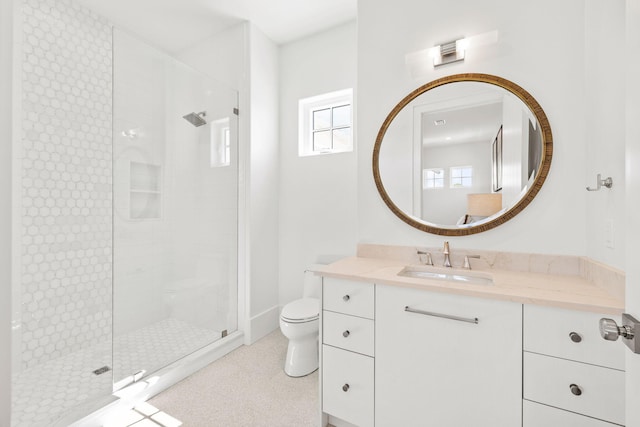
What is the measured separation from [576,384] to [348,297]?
0.91 m

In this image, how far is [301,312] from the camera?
6.73ft

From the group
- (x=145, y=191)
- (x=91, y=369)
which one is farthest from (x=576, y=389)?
(x=145, y=191)

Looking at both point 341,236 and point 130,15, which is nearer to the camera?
point 130,15

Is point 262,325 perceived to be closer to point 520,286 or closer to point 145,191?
point 145,191

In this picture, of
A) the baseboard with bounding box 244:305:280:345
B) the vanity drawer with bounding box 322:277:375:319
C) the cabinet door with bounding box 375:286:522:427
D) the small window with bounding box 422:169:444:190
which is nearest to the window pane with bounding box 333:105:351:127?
the small window with bounding box 422:169:444:190

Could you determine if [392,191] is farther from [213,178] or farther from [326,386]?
[213,178]

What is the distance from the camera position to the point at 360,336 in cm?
144

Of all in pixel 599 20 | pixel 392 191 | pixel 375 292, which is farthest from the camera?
pixel 392 191

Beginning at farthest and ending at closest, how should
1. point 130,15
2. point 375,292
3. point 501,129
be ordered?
point 130,15, point 501,129, point 375,292

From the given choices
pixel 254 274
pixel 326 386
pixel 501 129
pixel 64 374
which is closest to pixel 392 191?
pixel 501 129

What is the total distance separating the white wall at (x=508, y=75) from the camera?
1.45 metres

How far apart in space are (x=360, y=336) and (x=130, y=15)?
10.2 feet

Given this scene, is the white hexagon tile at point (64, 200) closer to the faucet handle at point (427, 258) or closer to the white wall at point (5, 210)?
the white wall at point (5, 210)

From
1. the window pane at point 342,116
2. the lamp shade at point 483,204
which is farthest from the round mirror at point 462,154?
the window pane at point 342,116
